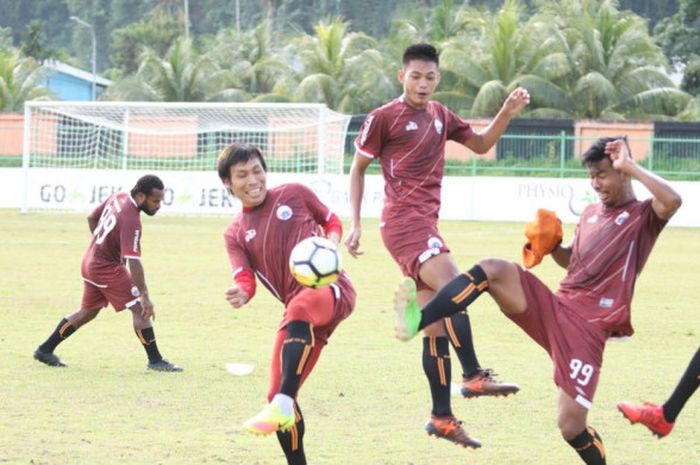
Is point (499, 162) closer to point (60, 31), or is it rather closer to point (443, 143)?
point (443, 143)

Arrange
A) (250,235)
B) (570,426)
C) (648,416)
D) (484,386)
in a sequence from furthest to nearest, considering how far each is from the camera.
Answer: (484,386) → (250,235) → (648,416) → (570,426)

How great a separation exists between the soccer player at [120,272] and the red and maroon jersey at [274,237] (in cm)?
375

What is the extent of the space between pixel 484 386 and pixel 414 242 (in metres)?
1.04

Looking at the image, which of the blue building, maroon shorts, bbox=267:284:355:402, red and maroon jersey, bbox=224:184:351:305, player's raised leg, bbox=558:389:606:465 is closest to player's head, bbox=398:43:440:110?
red and maroon jersey, bbox=224:184:351:305

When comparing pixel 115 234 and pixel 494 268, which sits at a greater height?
pixel 494 268

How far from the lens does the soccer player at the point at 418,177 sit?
8.25 m

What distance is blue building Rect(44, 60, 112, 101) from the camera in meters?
73.1

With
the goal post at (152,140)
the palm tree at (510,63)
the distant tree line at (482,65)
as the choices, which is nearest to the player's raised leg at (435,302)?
the goal post at (152,140)

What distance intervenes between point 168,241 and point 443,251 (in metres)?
17.9

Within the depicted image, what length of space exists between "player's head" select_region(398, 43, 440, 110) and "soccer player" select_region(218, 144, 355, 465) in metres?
1.33

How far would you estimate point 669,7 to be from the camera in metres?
69.4

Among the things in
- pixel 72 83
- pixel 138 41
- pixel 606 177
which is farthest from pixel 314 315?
pixel 72 83

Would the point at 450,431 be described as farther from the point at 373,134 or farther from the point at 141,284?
the point at 141,284

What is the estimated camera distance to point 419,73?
27.7ft
